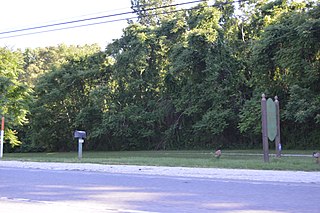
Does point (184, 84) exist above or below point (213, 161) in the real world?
above

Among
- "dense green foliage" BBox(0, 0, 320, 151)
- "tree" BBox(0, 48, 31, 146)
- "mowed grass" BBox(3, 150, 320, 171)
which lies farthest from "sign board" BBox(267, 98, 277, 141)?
"tree" BBox(0, 48, 31, 146)

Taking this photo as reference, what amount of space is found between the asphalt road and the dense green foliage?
23155 mm

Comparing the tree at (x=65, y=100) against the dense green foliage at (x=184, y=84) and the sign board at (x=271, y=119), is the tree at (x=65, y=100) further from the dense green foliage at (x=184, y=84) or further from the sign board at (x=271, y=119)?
the sign board at (x=271, y=119)

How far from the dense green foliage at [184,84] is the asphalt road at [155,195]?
2315cm

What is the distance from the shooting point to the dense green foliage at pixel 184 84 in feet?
120

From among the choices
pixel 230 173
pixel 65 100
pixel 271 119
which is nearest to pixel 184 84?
pixel 65 100

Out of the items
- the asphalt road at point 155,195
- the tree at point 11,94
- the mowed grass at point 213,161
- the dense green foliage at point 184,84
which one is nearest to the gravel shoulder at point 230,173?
the asphalt road at point 155,195

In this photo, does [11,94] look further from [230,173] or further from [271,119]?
[230,173]

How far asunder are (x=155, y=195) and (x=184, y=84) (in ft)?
121

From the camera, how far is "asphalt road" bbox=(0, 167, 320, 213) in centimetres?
894

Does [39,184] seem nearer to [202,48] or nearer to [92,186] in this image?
[92,186]

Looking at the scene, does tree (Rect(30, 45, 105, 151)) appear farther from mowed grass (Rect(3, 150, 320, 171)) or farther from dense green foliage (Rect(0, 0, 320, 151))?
mowed grass (Rect(3, 150, 320, 171))

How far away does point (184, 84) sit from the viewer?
47.4 m

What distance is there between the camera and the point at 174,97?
158 ft
